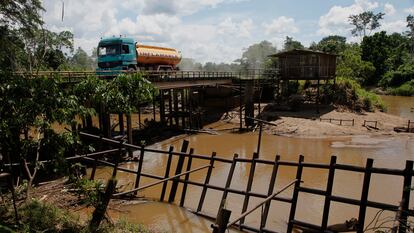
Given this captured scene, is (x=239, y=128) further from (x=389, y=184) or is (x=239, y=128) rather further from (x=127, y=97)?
(x=127, y=97)

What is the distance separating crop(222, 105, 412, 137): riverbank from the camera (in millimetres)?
26547

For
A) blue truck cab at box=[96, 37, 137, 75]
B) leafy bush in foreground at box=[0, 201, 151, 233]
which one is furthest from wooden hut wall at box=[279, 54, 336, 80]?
leafy bush in foreground at box=[0, 201, 151, 233]

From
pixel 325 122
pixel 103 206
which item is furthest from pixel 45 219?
pixel 325 122

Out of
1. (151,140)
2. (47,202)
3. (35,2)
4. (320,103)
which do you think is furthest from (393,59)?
(47,202)

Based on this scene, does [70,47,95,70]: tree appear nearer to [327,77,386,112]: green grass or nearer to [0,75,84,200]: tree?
[327,77,386,112]: green grass

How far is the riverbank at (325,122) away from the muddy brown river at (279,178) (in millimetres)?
1297

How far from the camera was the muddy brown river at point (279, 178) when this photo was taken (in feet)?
35.8

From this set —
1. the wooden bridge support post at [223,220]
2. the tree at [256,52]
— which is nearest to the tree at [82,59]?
the tree at [256,52]

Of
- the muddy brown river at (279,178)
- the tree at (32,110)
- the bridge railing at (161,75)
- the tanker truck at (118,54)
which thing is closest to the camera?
the tree at (32,110)

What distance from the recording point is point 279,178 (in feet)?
52.5

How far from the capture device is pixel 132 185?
1416 cm

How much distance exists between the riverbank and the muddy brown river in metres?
1.30

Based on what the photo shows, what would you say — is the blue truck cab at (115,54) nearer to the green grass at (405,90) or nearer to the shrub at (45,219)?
the shrub at (45,219)

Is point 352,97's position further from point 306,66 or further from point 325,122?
point 325,122
